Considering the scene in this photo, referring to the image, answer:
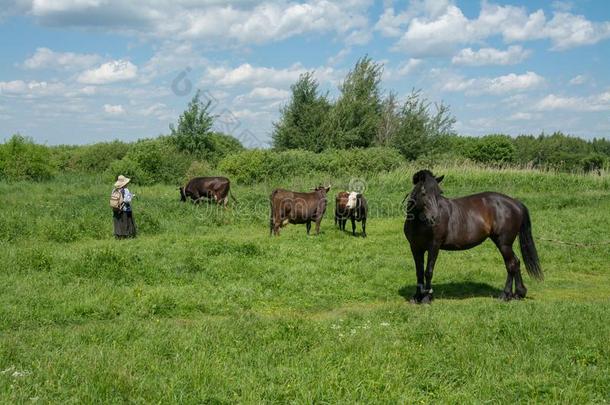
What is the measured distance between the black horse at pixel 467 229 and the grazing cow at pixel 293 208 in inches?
269

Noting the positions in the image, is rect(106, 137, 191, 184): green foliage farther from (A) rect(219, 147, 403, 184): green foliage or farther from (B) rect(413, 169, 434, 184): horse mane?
(B) rect(413, 169, 434, 184): horse mane

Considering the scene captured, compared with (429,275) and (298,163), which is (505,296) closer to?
(429,275)

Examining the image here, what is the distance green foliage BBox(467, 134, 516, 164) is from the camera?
223 ft

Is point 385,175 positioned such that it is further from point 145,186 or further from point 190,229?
point 190,229

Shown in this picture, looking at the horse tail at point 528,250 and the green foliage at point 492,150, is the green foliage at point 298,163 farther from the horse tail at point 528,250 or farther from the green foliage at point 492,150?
the green foliage at point 492,150

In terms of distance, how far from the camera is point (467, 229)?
940 cm

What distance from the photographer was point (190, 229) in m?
16.8

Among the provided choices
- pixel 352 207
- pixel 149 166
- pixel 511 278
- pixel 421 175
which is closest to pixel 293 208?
pixel 352 207

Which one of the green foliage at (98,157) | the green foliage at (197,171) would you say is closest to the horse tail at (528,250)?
the green foliage at (197,171)

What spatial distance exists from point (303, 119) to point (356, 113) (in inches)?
148

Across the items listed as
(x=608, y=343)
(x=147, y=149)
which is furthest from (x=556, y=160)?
(x=608, y=343)

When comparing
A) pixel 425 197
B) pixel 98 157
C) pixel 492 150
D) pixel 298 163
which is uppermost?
pixel 492 150

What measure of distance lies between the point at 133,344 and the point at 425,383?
3.12m

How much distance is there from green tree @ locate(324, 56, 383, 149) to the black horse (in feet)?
93.5
